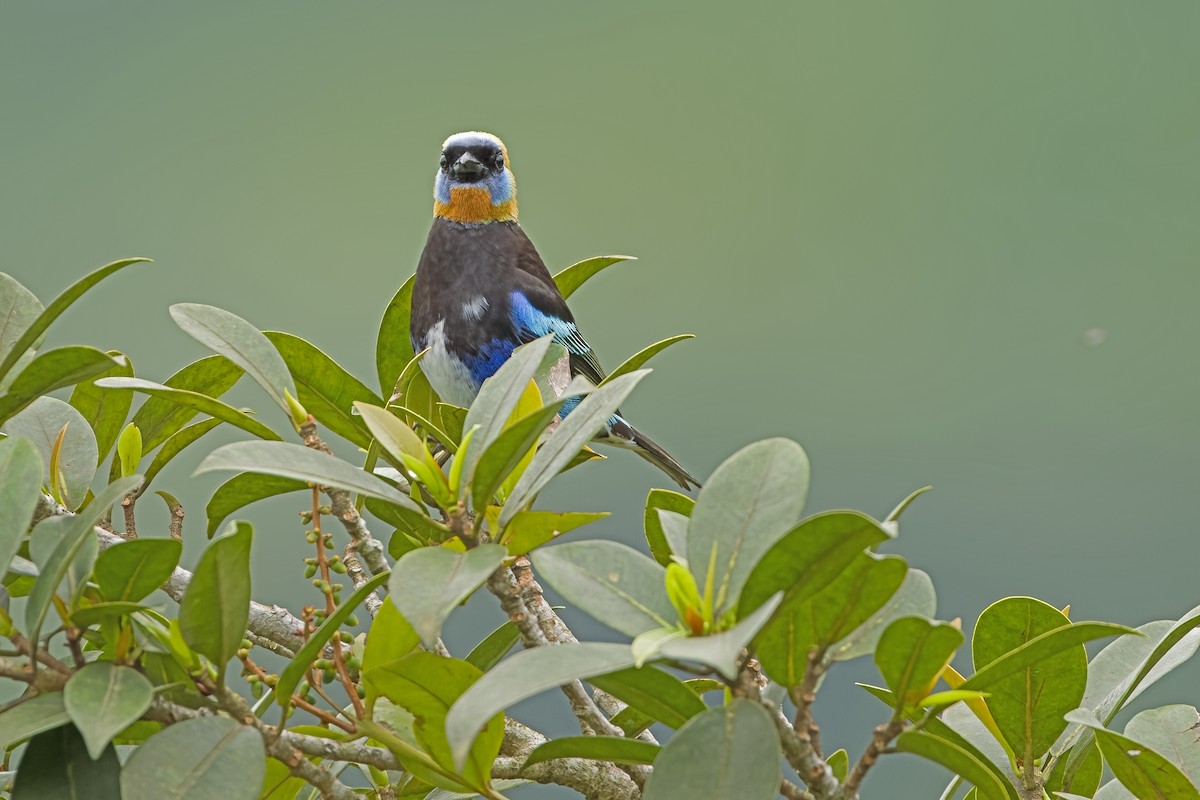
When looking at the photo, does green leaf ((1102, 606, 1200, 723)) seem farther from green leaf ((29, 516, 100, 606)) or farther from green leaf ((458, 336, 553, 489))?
green leaf ((29, 516, 100, 606))

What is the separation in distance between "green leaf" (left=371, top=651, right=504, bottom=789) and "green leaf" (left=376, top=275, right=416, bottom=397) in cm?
48

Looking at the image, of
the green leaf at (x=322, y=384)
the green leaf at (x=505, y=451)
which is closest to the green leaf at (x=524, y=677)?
the green leaf at (x=505, y=451)

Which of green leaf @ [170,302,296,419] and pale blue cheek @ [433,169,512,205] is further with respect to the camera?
pale blue cheek @ [433,169,512,205]

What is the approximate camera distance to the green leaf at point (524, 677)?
405 millimetres

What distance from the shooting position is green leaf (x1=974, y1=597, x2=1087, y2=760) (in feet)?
2.15

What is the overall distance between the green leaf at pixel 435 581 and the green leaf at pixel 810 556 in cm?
11

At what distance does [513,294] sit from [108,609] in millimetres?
1381

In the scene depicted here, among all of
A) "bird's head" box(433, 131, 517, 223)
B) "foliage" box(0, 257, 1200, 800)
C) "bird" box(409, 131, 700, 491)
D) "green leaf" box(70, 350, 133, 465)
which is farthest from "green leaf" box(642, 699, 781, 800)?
"bird's head" box(433, 131, 517, 223)

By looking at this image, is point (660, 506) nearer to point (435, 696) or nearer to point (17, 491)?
point (435, 696)

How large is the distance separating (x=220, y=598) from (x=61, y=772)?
11cm

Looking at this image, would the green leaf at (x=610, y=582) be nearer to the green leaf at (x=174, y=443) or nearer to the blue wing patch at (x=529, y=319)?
the green leaf at (x=174, y=443)

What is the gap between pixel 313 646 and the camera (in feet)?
1.82

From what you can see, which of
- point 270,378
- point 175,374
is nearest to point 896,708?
point 270,378

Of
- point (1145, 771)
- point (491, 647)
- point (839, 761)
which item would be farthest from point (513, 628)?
point (1145, 771)
